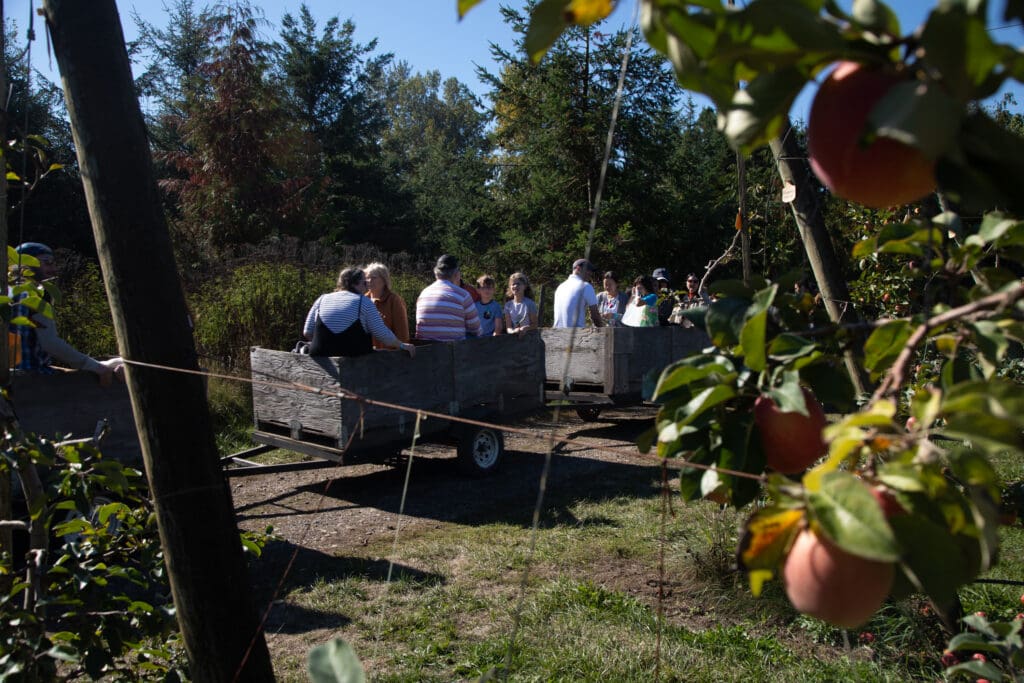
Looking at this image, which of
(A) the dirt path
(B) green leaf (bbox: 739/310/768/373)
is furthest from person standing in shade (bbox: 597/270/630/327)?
(B) green leaf (bbox: 739/310/768/373)

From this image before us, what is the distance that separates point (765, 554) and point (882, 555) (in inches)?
7.1

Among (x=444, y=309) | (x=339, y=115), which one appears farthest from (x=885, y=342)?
(x=339, y=115)

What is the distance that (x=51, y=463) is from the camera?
84.9 inches

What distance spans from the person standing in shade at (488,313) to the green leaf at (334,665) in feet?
24.2

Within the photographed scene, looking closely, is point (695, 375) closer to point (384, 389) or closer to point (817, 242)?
point (817, 242)

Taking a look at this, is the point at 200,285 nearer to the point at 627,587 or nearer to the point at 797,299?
the point at 627,587

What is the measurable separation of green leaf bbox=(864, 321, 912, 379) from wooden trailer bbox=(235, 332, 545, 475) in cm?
447

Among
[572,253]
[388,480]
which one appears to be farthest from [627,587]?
[572,253]

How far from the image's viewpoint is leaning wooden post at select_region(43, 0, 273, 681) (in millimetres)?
1812

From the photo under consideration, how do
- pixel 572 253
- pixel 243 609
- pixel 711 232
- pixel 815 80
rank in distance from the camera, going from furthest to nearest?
pixel 711 232, pixel 572 253, pixel 243 609, pixel 815 80

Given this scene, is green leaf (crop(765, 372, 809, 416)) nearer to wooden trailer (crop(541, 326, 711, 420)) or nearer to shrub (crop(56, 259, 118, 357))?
wooden trailer (crop(541, 326, 711, 420))

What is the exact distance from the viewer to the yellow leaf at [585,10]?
747mm

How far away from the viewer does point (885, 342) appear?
3.00 ft

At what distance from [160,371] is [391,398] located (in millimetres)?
4190
